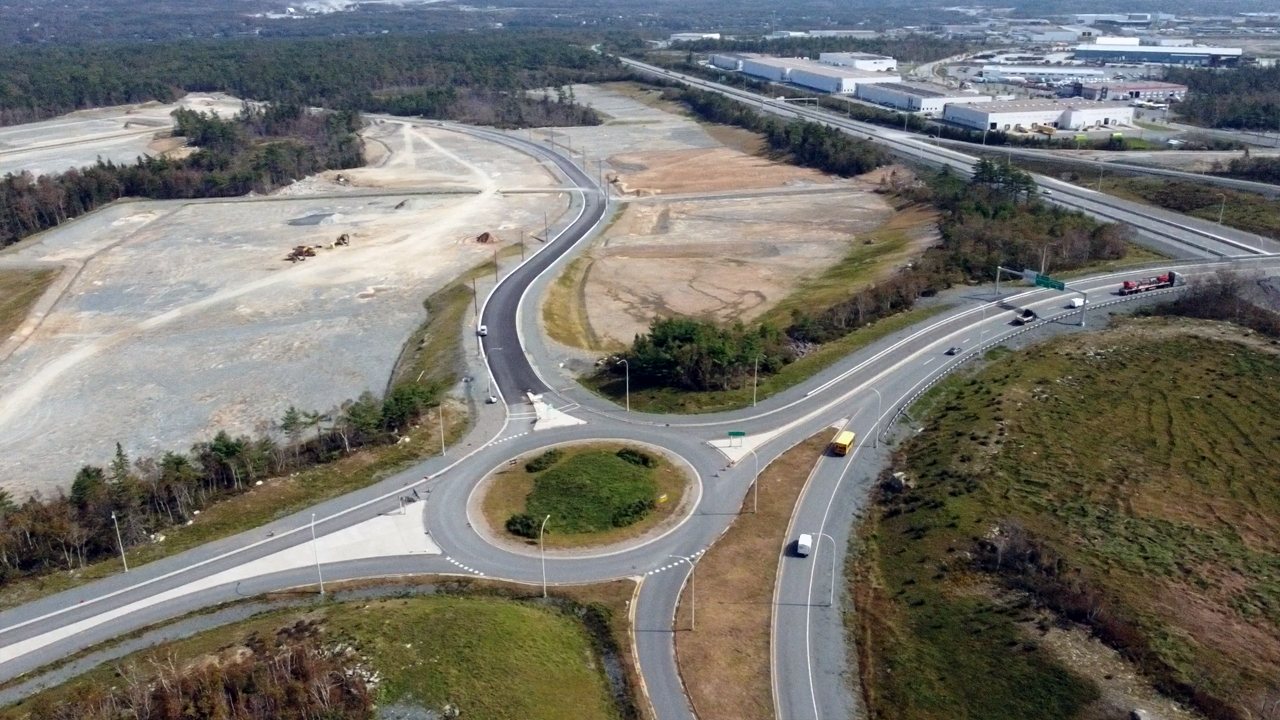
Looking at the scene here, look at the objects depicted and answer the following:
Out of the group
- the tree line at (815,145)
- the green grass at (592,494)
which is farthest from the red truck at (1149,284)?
the tree line at (815,145)

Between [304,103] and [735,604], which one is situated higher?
[304,103]

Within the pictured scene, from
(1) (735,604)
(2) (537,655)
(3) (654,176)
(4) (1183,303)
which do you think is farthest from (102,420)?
(3) (654,176)

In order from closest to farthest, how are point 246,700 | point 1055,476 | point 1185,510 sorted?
point 246,700
point 1185,510
point 1055,476

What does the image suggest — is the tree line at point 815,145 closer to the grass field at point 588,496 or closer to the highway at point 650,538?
the highway at point 650,538

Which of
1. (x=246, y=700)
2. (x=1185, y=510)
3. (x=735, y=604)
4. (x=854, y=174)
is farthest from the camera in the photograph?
(x=854, y=174)

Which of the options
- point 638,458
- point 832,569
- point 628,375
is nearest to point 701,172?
point 628,375

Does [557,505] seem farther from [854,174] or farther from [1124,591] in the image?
[854,174]
